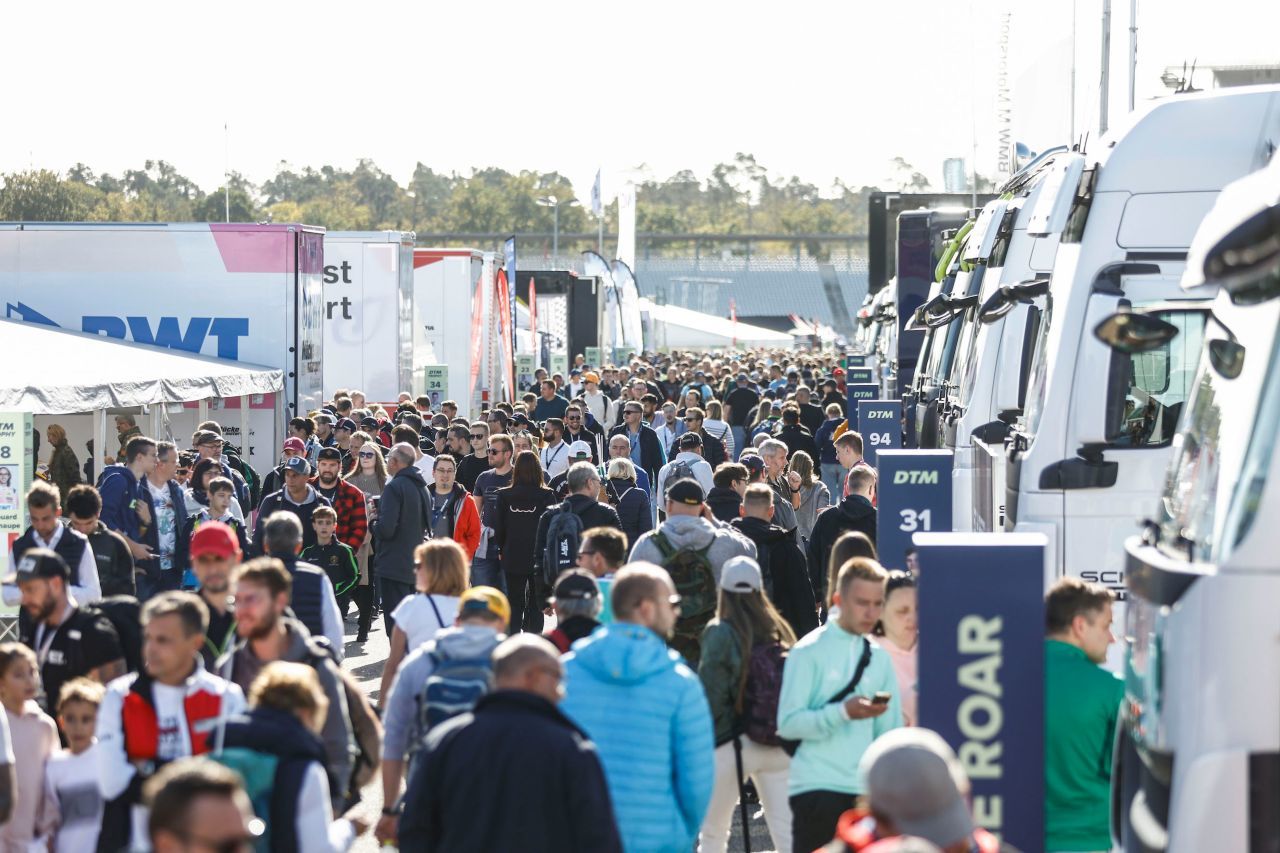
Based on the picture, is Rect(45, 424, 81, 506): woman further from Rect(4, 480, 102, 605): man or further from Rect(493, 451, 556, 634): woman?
Rect(4, 480, 102, 605): man

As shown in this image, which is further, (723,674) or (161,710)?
(723,674)

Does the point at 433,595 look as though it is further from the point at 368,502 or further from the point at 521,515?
the point at 368,502

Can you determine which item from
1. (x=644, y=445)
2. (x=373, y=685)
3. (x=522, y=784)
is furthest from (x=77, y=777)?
(x=644, y=445)

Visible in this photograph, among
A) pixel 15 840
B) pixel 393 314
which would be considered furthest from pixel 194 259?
pixel 15 840

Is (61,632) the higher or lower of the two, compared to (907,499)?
lower

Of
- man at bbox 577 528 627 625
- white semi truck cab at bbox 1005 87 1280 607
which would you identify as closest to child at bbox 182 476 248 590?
man at bbox 577 528 627 625

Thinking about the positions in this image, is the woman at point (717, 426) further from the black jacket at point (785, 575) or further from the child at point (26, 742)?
the child at point (26, 742)

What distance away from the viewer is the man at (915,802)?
12.3 ft

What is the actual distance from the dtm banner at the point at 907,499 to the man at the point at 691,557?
172 cm

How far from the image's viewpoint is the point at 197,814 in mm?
3594

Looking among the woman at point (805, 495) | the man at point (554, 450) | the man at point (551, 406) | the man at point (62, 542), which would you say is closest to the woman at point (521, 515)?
the woman at point (805, 495)

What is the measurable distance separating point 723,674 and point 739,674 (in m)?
0.06

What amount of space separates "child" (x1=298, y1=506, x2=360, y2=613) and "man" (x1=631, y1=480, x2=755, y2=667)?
12.9 feet

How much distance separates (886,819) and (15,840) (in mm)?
3397
